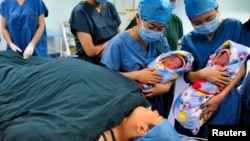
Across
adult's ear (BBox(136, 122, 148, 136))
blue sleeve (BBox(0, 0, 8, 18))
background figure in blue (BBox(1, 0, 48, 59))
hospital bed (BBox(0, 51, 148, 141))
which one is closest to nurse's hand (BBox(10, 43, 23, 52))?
background figure in blue (BBox(1, 0, 48, 59))

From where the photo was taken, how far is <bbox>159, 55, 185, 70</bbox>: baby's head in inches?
51.6

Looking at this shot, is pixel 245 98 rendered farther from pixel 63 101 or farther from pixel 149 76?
pixel 63 101

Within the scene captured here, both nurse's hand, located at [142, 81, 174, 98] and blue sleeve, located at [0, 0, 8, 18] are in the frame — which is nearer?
nurse's hand, located at [142, 81, 174, 98]

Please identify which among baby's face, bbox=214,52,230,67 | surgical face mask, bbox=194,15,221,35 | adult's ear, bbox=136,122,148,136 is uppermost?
surgical face mask, bbox=194,15,221,35

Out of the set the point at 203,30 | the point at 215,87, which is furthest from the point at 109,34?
the point at 215,87

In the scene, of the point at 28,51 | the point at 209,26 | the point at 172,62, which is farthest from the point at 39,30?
the point at 209,26

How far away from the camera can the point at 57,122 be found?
41.7 inches

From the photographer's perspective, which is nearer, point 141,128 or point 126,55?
point 141,128

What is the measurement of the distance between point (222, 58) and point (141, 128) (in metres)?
0.49

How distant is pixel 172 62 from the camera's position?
1324 mm

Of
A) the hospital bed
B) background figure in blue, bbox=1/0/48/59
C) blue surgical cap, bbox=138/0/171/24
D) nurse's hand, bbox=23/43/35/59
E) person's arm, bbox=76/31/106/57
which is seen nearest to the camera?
the hospital bed

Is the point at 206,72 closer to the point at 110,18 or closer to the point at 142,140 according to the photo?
the point at 142,140

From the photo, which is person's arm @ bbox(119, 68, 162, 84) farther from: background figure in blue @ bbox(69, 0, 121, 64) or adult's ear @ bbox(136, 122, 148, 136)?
background figure in blue @ bbox(69, 0, 121, 64)

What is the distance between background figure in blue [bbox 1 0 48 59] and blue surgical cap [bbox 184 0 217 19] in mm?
1376
